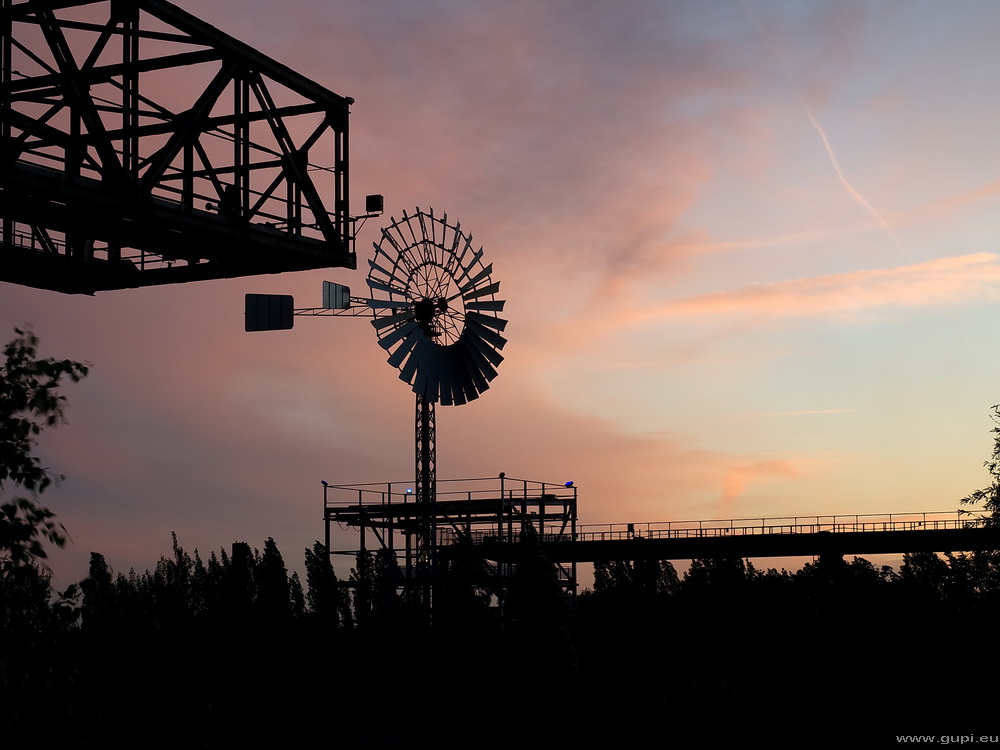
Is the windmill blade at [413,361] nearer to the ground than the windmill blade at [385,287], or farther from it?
nearer to the ground

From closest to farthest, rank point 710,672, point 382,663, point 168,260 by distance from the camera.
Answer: point 168,260 < point 710,672 < point 382,663

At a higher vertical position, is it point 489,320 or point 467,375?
point 489,320

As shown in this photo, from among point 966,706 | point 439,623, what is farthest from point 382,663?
point 966,706

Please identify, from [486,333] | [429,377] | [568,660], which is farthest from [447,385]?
[568,660]

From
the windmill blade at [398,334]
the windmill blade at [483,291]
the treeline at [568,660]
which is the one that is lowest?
the treeline at [568,660]

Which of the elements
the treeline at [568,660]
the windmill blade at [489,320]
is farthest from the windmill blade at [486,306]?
the treeline at [568,660]

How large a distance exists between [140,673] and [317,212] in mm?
61401

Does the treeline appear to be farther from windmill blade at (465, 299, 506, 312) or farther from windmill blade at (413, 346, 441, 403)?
windmill blade at (465, 299, 506, 312)

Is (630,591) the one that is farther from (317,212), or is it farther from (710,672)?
(317,212)

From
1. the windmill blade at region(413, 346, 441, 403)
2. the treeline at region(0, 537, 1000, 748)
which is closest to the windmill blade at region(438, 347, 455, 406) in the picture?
the windmill blade at region(413, 346, 441, 403)

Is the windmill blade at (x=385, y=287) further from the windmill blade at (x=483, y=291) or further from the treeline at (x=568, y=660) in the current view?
the treeline at (x=568, y=660)

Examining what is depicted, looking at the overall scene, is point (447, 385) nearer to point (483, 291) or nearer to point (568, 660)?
point (483, 291)

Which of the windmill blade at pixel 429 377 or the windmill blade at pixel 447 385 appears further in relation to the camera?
the windmill blade at pixel 447 385

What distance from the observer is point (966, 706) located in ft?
177
